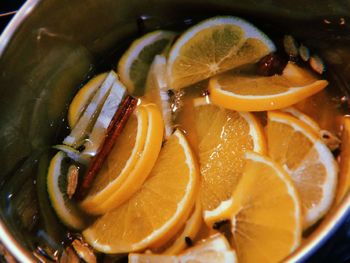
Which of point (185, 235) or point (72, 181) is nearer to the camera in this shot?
point (185, 235)

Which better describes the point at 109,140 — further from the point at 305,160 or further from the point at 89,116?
the point at 305,160

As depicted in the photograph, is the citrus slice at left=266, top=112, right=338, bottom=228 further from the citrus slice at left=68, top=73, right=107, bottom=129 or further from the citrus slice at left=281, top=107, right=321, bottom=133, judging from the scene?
the citrus slice at left=68, top=73, right=107, bottom=129

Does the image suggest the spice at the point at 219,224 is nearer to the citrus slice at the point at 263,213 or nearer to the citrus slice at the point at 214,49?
the citrus slice at the point at 263,213

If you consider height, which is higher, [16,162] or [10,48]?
[10,48]

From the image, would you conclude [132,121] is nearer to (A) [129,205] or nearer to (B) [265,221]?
(A) [129,205]

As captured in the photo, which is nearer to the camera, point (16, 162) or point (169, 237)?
point (169, 237)

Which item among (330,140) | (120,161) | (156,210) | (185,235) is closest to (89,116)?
(120,161)

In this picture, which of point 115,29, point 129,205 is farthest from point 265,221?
point 115,29
